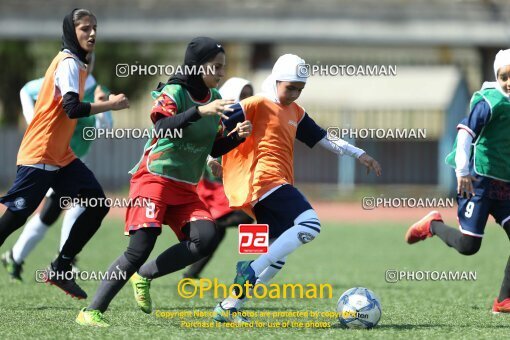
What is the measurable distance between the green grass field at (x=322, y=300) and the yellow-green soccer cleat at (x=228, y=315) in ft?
0.80

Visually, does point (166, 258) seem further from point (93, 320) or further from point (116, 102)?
point (116, 102)

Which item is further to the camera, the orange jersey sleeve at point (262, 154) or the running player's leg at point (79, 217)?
the running player's leg at point (79, 217)

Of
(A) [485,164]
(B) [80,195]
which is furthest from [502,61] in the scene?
(B) [80,195]

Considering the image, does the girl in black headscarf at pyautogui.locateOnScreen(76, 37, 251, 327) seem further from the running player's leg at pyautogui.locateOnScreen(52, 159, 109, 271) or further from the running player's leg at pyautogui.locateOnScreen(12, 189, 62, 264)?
the running player's leg at pyautogui.locateOnScreen(12, 189, 62, 264)

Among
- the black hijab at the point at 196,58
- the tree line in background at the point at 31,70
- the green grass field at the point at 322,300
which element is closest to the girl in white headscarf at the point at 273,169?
the black hijab at the point at 196,58

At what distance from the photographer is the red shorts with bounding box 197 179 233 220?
9.44 meters

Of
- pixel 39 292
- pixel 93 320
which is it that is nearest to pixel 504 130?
pixel 93 320

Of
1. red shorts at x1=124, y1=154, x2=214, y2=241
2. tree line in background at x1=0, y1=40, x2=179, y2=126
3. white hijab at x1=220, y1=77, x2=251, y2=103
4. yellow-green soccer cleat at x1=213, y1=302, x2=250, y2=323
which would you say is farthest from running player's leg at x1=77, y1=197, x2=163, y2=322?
tree line in background at x1=0, y1=40, x2=179, y2=126

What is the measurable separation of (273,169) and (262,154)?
5.7 inches

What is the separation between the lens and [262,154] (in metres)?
7.22

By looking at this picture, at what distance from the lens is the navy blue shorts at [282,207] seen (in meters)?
7.05

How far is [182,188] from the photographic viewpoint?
6.86 metres

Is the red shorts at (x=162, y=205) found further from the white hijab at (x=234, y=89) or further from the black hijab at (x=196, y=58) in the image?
the white hijab at (x=234, y=89)

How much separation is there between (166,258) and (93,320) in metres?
0.70
